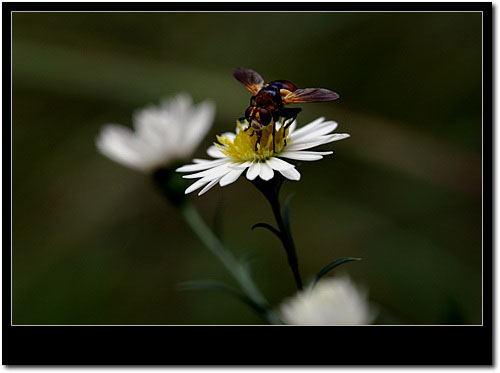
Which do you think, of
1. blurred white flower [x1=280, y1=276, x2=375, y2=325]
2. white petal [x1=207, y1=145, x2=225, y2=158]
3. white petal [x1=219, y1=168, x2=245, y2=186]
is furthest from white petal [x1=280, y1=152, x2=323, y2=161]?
blurred white flower [x1=280, y1=276, x2=375, y2=325]

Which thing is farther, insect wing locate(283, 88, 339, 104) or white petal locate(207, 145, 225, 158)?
white petal locate(207, 145, 225, 158)

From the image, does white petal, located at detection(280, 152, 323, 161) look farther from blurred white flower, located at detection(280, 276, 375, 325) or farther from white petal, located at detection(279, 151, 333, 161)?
blurred white flower, located at detection(280, 276, 375, 325)

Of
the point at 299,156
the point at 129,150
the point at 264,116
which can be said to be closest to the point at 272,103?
the point at 264,116

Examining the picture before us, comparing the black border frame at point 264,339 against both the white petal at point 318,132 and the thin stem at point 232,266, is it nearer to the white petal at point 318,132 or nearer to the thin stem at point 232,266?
the thin stem at point 232,266

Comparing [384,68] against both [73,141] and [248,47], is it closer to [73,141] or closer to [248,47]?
[248,47]

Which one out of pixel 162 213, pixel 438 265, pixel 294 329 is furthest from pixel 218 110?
pixel 294 329

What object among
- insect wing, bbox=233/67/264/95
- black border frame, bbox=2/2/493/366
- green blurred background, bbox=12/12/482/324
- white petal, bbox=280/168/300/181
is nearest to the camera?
white petal, bbox=280/168/300/181

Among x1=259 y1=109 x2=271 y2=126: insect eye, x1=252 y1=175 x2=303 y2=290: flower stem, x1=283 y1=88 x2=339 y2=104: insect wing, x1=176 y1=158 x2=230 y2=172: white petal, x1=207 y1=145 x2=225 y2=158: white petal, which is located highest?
x1=283 y1=88 x2=339 y2=104: insect wing

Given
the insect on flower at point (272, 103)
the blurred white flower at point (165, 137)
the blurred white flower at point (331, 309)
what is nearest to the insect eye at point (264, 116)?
the insect on flower at point (272, 103)
